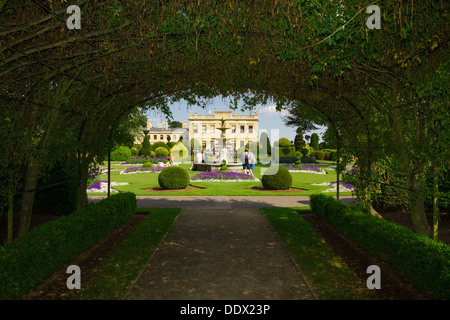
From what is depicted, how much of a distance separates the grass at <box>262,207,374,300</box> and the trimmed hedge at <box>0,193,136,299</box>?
4108 millimetres

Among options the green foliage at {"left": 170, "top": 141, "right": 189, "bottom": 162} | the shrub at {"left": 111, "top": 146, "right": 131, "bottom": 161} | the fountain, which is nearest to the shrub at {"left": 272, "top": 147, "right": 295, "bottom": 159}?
the green foliage at {"left": 170, "top": 141, "right": 189, "bottom": 162}

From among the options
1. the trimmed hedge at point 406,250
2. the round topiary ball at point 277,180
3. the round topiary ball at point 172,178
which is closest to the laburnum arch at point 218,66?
the trimmed hedge at point 406,250

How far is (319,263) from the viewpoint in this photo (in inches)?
224

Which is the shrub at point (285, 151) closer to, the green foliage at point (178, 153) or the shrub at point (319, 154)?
the shrub at point (319, 154)

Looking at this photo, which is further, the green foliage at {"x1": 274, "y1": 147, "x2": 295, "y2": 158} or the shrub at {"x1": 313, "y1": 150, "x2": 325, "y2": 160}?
the shrub at {"x1": 313, "y1": 150, "x2": 325, "y2": 160}

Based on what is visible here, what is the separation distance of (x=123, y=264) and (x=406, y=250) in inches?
185

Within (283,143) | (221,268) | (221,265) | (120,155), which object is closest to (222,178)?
(221,265)

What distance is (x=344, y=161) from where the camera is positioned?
7.52 metres

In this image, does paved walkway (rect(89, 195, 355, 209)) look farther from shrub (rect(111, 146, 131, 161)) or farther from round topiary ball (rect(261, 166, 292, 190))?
shrub (rect(111, 146, 131, 161))

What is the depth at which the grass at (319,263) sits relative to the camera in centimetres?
454

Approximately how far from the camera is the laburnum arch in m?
3.93

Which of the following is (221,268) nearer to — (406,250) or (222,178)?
(406,250)

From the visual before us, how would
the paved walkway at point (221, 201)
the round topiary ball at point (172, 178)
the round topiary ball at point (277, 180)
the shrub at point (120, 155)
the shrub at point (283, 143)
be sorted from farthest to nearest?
the shrub at point (283, 143), the shrub at point (120, 155), the round topiary ball at point (172, 178), the round topiary ball at point (277, 180), the paved walkway at point (221, 201)

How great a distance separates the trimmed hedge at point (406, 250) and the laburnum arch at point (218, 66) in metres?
0.82
